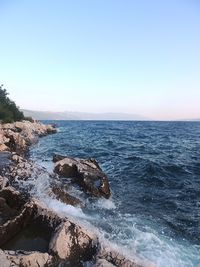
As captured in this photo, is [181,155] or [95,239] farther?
[181,155]

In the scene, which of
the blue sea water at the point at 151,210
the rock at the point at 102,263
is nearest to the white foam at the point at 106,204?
the blue sea water at the point at 151,210

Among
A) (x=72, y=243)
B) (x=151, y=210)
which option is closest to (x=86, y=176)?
(x=151, y=210)

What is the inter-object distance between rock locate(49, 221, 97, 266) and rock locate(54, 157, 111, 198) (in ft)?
19.5

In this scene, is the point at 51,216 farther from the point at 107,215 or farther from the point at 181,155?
the point at 181,155

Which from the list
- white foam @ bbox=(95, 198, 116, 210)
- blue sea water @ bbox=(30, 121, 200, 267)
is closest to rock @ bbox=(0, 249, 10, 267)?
blue sea water @ bbox=(30, 121, 200, 267)

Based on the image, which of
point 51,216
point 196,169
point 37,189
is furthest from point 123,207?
point 196,169

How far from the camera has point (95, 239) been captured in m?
9.99

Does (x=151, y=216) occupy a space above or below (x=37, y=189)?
below

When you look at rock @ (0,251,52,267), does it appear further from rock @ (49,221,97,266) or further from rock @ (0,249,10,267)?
rock @ (49,221,97,266)

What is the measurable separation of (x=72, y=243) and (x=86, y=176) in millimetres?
7617

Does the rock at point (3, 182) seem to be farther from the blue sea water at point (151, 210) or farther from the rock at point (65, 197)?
the rock at point (65, 197)

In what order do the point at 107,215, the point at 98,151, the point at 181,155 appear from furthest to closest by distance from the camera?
the point at 98,151 < the point at 181,155 < the point at 107,215

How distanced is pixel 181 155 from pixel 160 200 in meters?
13.9

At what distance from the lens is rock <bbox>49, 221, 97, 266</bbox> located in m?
9.23
